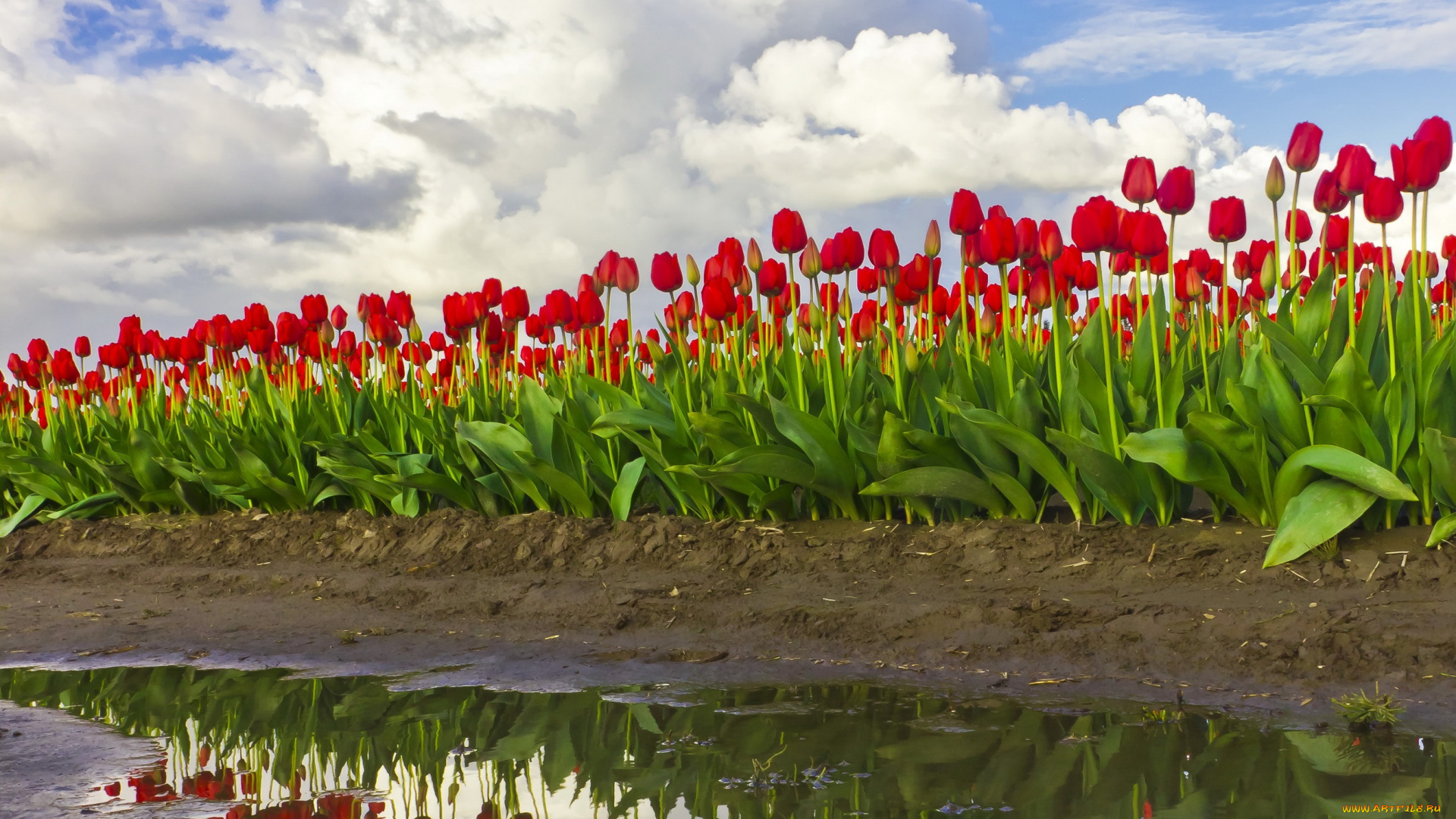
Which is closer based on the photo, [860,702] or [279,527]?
[860,702]

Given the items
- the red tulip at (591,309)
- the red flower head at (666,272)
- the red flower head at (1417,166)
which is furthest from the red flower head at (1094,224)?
the red tulip at (591,309)

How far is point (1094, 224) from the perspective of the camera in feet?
15.0

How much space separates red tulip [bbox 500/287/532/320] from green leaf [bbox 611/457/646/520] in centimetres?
147

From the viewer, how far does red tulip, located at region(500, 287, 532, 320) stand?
687 centimetres

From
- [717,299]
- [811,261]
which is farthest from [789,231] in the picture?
[717,299]

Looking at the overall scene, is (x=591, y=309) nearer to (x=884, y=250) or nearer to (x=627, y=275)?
(x=627, y=275)

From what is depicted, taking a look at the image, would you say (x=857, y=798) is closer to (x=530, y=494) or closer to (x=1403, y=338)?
(x=1403, y=338)

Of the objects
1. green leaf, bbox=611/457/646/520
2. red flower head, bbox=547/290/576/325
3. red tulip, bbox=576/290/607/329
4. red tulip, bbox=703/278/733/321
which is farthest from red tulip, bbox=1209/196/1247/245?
red flower head, bbox=547/290/576/325

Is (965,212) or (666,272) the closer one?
(965,212)

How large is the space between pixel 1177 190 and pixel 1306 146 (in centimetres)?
51

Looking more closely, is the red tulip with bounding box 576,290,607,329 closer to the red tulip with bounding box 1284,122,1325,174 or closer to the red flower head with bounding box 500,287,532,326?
the red flower head with bounding box 500,287,532,326

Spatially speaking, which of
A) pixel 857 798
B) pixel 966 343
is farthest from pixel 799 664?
pixel 966 343

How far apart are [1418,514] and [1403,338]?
0.73 m

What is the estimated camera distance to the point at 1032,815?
221 centimetres
